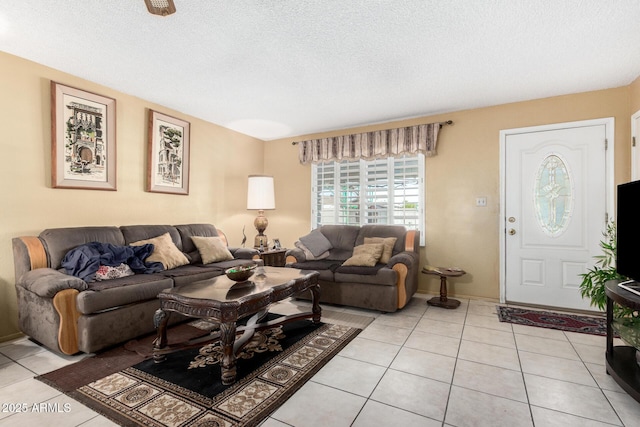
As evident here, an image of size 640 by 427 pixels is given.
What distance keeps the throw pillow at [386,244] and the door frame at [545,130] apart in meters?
1.33

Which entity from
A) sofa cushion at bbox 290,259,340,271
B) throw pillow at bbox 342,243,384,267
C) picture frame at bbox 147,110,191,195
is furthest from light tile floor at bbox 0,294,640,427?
picture frame at bbox 147,110,191,195

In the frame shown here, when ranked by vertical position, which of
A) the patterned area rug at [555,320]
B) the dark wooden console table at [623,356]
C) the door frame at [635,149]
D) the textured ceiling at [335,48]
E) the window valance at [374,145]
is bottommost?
the patterned area rug at [555,320]

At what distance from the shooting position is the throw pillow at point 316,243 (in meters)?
4.16

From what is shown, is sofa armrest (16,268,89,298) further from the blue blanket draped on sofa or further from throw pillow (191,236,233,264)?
throw pillow (191,236,233,264)

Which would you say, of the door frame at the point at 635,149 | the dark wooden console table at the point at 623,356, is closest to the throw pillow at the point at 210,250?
the dark wooden console table at the point at 623,356

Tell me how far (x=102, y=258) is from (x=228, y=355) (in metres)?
1.68

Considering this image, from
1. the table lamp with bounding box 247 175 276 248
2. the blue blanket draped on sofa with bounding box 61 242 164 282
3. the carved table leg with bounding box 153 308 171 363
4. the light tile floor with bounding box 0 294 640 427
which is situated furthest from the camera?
the table lamp with bounding box 247 175 276 248

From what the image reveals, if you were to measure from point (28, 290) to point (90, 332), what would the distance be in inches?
28.4

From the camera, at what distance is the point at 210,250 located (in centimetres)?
380

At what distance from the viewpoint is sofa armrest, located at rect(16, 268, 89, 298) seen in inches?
90.1

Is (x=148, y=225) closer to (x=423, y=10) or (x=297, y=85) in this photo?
(x=297, y=85)

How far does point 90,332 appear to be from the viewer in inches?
92.3

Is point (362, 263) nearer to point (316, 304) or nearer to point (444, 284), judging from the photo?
point (316, 304)

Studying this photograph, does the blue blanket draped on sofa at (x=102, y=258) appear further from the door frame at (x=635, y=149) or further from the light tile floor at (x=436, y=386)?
the door frame at (x=635, y=149)
